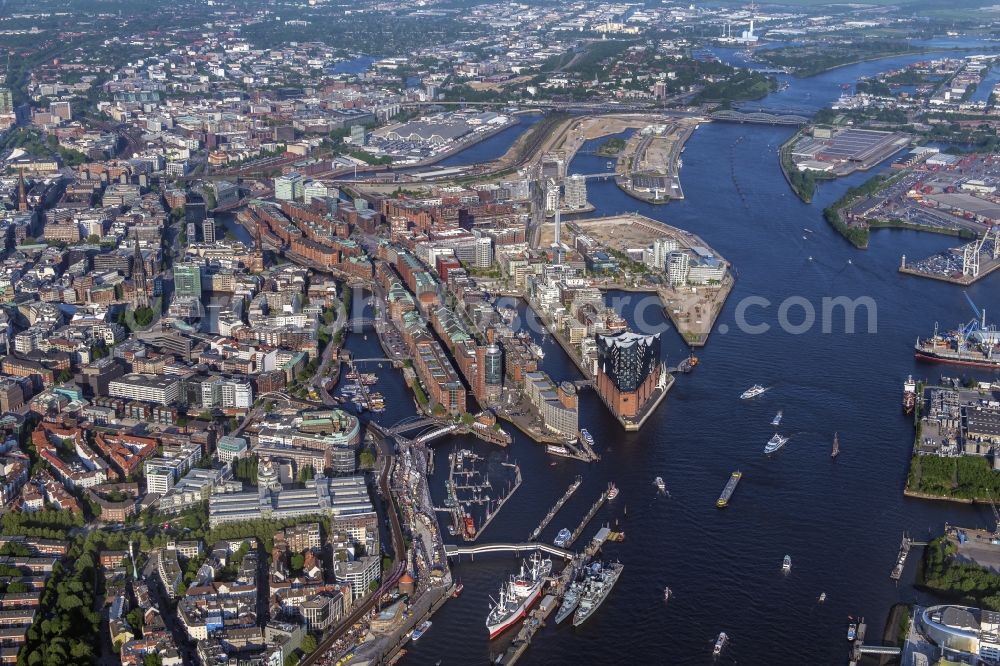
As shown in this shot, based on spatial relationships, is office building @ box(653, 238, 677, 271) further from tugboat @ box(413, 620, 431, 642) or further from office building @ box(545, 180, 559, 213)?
tugboat @ box(413, 620, 431, 642)

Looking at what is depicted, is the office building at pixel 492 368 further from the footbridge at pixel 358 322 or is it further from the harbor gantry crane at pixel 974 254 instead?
the harbor gantry crane at pixel 974 254

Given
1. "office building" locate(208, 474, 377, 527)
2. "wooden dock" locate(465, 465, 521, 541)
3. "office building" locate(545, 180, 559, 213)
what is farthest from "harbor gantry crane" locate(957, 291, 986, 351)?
"office building" locate(208, 474, 377, 527)

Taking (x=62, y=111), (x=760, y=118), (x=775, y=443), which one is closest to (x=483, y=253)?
(x=775, y=443)

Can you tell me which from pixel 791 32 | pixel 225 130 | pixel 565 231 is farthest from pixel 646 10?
pixel 565 231

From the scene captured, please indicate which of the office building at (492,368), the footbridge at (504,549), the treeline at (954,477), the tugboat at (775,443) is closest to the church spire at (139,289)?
the office building at (492,368)

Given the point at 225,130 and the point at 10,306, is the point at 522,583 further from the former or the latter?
the point at 225,130
